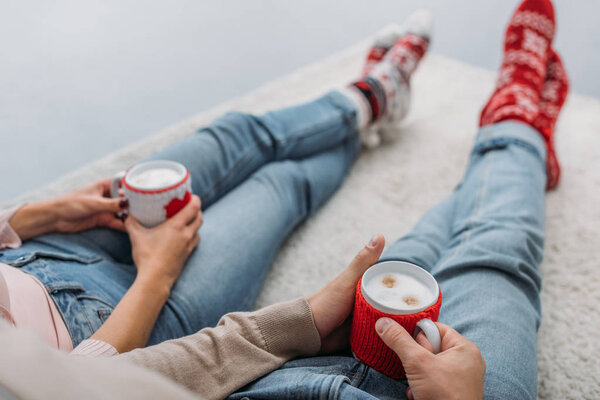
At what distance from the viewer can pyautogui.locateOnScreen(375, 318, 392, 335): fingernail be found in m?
0.40

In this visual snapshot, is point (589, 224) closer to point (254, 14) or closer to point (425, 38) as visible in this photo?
point (425, 38)

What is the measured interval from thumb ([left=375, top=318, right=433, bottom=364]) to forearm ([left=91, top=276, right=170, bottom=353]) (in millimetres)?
271

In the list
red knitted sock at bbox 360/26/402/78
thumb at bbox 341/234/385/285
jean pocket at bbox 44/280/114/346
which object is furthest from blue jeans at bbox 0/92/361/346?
red knitted sock at bbox 360/26/402/78

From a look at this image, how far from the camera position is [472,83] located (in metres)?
1.42

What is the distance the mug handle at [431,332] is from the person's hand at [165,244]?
32 centimetres

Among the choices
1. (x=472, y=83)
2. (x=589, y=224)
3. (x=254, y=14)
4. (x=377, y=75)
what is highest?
(x=254, y=14)

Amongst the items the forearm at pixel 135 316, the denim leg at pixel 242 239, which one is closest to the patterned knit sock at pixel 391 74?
the denim leg at pixel 242 239

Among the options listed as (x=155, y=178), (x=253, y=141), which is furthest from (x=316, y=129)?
(x=155, y=178)

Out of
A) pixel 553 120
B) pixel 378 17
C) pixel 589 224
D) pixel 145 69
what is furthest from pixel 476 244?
pixel 378 17

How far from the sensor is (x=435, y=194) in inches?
39.3

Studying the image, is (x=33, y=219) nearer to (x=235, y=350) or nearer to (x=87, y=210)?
(x=87, y=210)

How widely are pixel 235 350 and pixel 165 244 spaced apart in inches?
7.7

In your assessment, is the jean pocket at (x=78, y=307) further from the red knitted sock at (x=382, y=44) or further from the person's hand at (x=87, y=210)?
the red knitted sock at (x=382, y=44)

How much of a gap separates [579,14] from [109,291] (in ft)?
5.01
